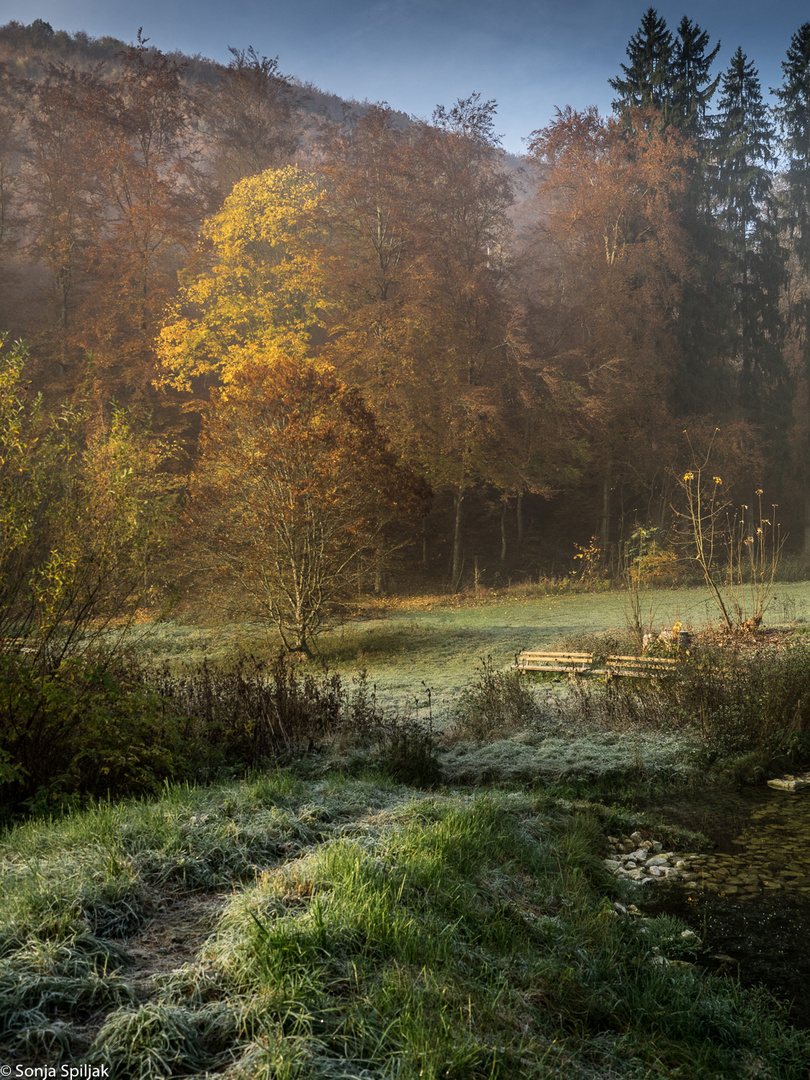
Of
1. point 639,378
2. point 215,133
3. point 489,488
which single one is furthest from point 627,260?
point 215,133

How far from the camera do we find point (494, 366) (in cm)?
2336

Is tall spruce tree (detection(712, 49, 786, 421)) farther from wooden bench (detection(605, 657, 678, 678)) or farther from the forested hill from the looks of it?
wooden bench (detection(605, 657, 678, 678))

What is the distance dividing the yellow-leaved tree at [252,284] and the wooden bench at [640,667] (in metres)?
14.3

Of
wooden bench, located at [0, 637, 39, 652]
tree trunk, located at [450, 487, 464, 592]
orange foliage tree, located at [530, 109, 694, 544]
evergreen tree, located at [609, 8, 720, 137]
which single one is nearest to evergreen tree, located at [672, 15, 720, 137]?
evergreen tree, located at [609, 8, 720, 137]

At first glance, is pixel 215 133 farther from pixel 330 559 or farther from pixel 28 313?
pixel 330 559

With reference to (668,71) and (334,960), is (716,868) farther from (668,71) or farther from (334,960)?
(668,71)

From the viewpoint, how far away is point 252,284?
2322cm

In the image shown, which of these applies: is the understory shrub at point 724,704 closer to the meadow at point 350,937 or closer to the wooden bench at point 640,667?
the wooden bench at point 640,667

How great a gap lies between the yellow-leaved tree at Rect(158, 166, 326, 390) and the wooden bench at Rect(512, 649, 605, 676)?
12.9 m

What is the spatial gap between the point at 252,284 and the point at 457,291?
619 centimetres

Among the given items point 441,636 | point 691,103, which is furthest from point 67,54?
point 441,636

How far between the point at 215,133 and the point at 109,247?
797 centimetres

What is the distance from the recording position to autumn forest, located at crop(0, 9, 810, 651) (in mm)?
22234

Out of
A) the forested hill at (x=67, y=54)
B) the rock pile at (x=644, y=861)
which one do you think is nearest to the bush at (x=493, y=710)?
the rock pile at (x=644, y=861)
